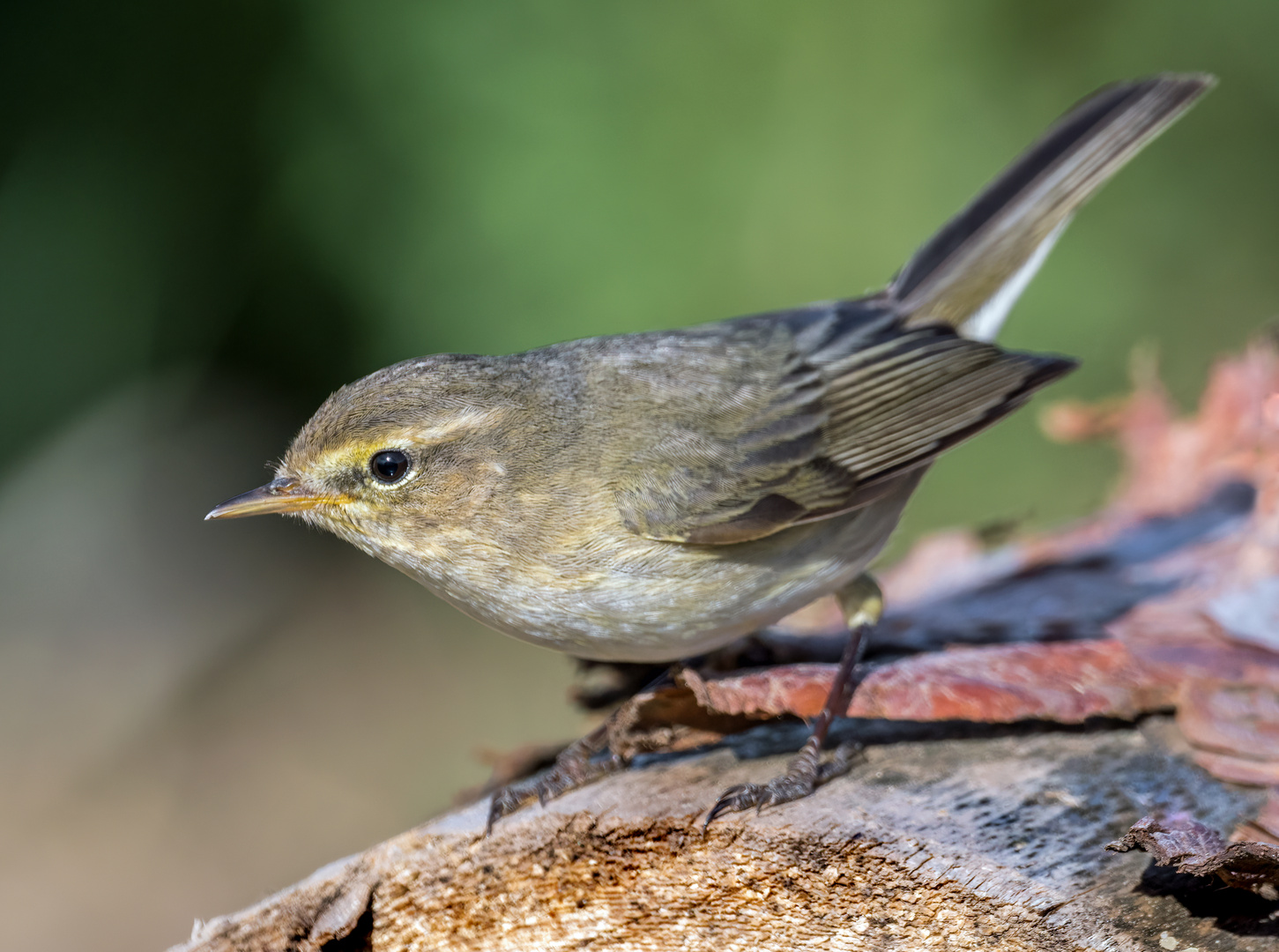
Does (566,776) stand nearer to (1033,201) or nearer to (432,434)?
(432,434)

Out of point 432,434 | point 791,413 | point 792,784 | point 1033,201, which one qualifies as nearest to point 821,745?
point 792,784

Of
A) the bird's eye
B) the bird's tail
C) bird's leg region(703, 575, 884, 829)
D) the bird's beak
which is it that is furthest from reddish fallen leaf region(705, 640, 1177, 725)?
the bird's tail

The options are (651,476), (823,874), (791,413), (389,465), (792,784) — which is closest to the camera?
(823,874)

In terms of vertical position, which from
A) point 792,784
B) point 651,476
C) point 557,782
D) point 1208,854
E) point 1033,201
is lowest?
point 1208,854

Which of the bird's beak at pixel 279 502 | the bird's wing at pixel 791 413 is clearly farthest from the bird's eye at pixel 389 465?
the bird's wing at pixel 791 413

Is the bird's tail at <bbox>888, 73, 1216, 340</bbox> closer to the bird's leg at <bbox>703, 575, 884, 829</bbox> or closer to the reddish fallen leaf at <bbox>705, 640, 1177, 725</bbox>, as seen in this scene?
the bird's leg at <bbox>703, 575, 884, 829</bbox>

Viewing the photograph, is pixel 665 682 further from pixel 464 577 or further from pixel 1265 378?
pixel 1265 378
